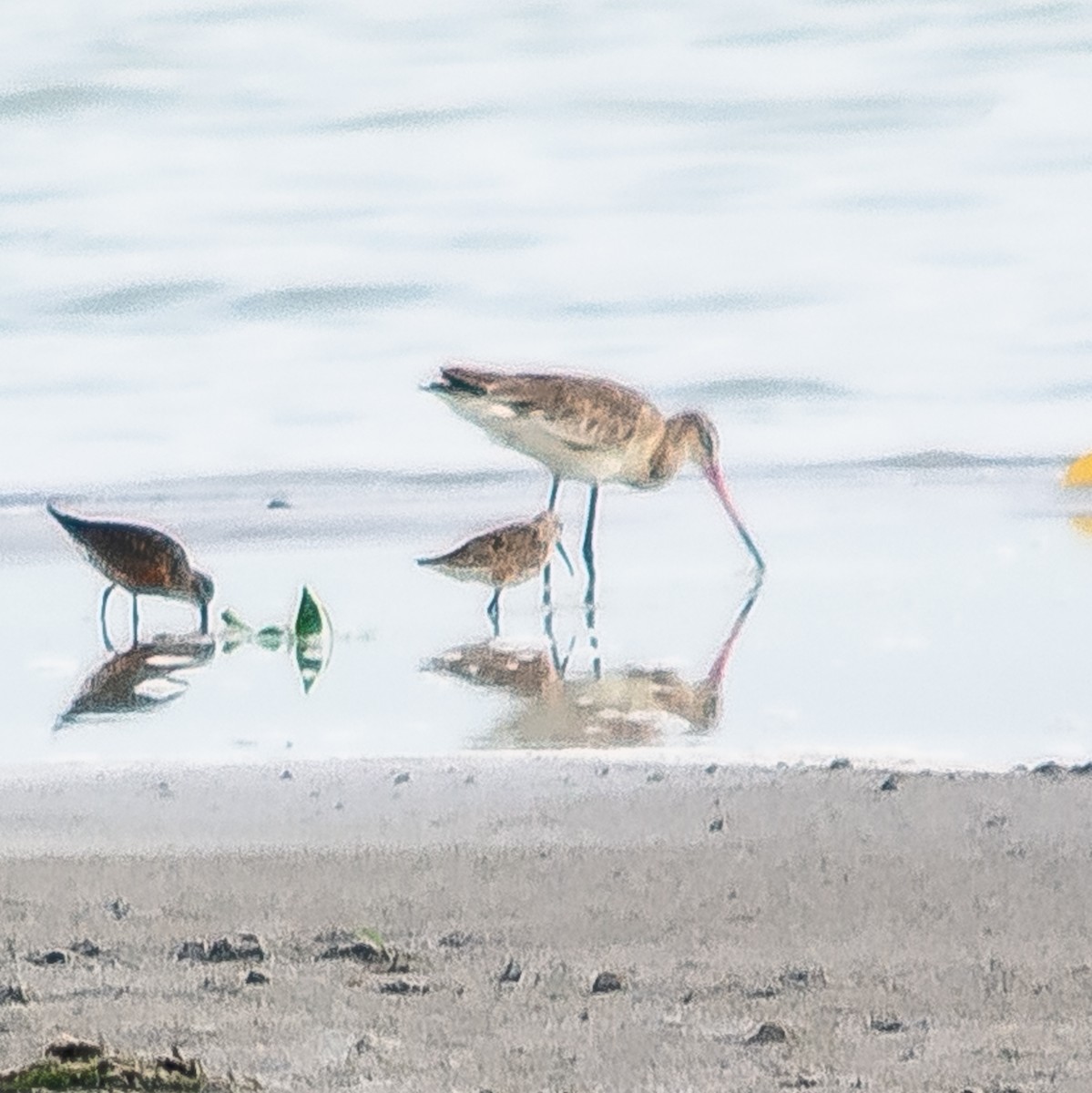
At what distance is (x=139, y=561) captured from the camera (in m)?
7.38

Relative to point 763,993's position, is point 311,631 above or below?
below

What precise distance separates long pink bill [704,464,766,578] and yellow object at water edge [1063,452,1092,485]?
6.19 ft

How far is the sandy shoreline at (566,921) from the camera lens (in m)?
3.09

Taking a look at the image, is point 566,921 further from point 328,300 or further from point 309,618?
point 328,300

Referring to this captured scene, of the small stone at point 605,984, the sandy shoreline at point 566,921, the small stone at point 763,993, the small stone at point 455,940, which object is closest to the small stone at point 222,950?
the sandy shoreline at point 566,921

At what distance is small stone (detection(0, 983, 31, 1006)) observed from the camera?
3.33 metres

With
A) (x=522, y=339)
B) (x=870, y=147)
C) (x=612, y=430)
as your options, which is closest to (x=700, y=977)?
(x=612, y=430)

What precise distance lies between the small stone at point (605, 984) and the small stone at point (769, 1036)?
28 centimetres

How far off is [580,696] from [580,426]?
314 cm

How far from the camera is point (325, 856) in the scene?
4.24 meters

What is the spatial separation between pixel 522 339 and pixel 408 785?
923 cm

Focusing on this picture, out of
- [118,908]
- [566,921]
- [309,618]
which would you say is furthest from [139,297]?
[566,921]

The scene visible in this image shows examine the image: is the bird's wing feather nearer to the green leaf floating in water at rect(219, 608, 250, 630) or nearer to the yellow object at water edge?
the green leaf floating in water at rect(219, 608, 250, 630)

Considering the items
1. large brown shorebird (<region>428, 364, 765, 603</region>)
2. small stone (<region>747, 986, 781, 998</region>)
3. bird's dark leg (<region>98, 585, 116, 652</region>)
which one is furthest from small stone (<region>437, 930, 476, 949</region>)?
large brown shorebird (<region>428, 364, 765, 603</region>)
